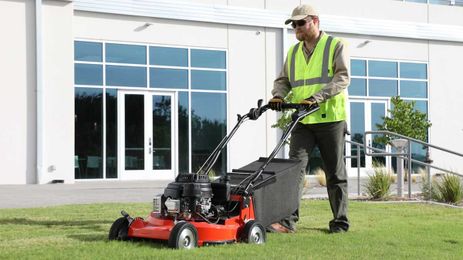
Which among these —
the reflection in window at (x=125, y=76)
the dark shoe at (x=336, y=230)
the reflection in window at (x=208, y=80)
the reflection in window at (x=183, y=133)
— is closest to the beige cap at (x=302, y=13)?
the dark shoe at (x=336, y=230)

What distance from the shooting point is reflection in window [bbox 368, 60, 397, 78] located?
2281 cm

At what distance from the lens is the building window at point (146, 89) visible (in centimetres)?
1805

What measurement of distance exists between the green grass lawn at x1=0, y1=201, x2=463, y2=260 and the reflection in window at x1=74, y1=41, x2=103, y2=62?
9.63m

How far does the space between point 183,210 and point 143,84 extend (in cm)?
1370

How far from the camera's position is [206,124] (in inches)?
780

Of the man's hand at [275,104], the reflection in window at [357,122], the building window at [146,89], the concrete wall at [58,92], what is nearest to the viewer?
the man's hand at [275,104]

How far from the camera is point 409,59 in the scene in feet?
77.2

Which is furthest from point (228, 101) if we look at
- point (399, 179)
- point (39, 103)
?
point (399, 179)

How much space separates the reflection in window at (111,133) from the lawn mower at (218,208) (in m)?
12.4

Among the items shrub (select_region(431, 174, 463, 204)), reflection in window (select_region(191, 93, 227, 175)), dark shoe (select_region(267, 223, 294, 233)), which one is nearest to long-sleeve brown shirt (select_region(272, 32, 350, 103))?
dark shoe (select_region(267, 223, 294, 233))

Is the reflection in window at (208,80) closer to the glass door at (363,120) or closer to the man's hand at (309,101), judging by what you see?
the glass door at (363,120)

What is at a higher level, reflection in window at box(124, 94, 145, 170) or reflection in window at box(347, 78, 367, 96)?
reflection in window at box(347, 78, 367, 96)

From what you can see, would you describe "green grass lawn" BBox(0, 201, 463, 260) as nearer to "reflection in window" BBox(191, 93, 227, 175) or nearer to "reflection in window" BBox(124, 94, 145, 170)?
"reflection in window" BBox(124, 94, 145, 170)

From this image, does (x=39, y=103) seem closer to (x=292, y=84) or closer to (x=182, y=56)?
(x=182, y=56)
